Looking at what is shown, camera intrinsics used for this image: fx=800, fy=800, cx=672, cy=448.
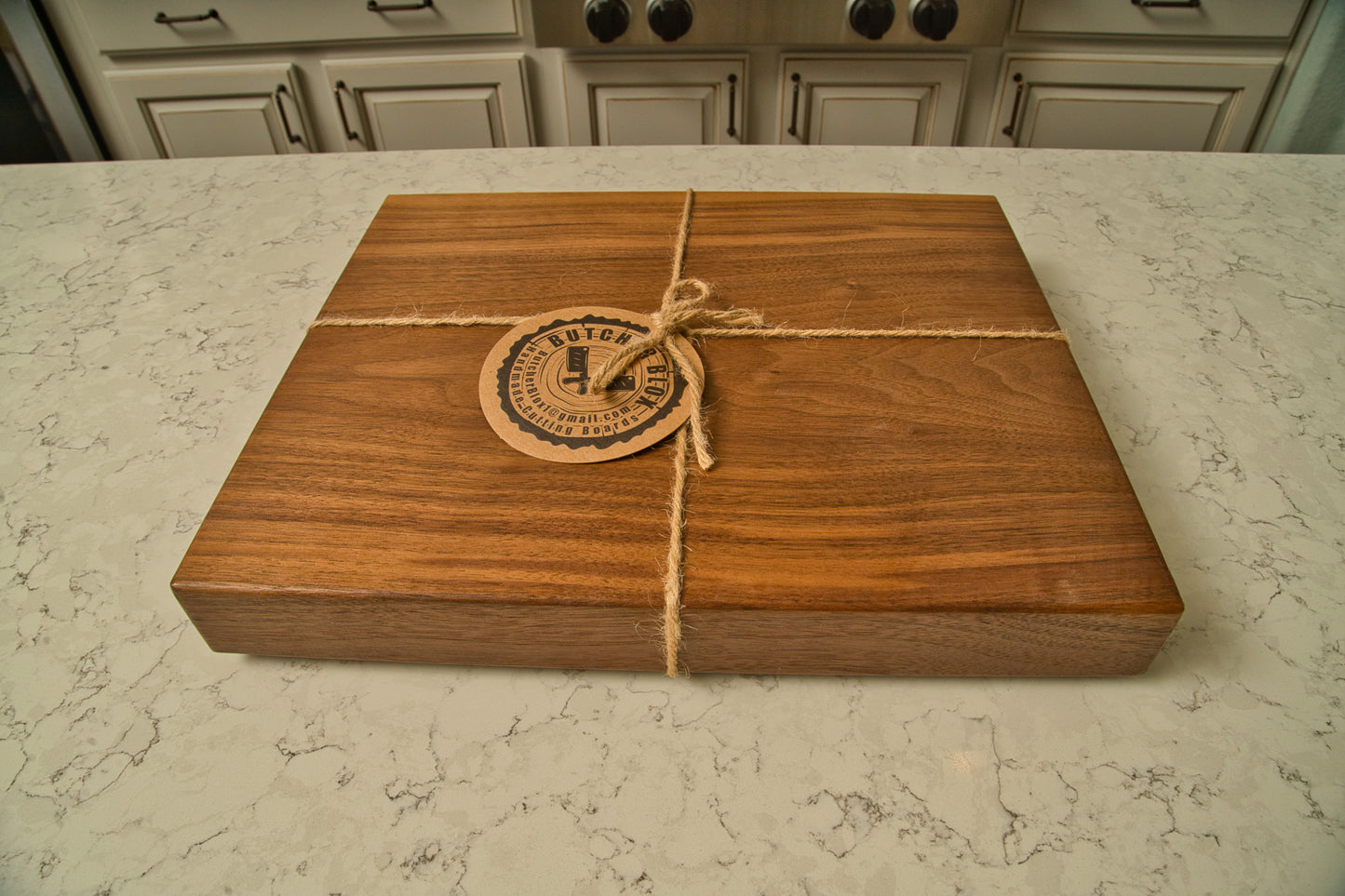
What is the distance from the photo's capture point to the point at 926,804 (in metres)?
0.40

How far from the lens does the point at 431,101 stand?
136 cm

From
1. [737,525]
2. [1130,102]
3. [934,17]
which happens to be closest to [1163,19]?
[1130,102]

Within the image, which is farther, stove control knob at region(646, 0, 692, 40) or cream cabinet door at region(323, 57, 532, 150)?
→ cream cabinet door at region(323, 57, 532, 150)

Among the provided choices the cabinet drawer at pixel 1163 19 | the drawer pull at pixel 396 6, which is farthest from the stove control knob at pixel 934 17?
the drawer pull at pixel 396 6

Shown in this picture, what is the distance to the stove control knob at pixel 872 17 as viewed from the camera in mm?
1176

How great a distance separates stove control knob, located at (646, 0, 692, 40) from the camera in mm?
1184

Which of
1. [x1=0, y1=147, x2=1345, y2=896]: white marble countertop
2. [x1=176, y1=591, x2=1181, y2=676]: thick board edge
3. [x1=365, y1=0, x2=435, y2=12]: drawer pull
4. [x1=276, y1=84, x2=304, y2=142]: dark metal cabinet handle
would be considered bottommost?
[x1=276, y1=84, x2=304, y2=142]: dark metal cabinet handle

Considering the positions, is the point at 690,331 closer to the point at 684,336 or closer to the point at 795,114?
the point at 684,336

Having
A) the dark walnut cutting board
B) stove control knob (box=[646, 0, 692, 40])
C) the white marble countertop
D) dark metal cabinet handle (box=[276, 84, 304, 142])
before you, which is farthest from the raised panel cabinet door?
dark metal cabinet handle (box=[276, 84, 304, 142])

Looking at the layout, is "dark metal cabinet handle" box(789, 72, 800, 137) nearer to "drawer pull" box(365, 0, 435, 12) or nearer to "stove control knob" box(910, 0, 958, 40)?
"stove control knob" box(910, 0, 958, 40)

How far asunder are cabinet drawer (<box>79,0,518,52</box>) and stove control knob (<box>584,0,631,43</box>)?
143 mm

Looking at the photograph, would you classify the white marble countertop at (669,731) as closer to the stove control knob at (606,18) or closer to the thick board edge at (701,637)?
the thick board edge at (701,637)

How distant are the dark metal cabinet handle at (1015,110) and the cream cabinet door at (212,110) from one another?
3.95 ft

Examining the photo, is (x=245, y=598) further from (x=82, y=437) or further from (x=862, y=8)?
(x=862, y=8)
